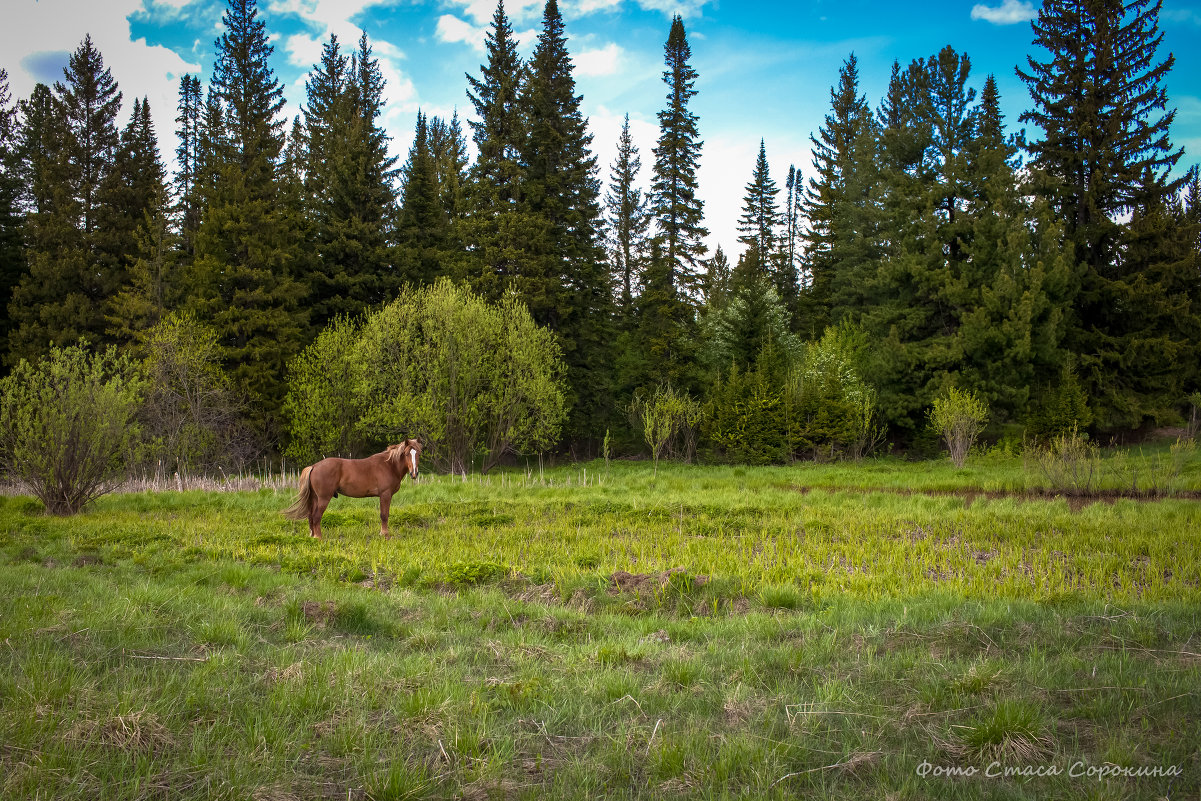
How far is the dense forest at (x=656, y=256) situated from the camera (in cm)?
2872

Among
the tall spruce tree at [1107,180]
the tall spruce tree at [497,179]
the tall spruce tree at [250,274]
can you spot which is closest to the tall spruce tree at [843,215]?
the tall spruce tree at [1107,180]

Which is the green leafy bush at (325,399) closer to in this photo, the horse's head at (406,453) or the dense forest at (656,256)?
the dense forest at (656,256)

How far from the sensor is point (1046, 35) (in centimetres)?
3166

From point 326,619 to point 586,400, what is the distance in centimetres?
3056

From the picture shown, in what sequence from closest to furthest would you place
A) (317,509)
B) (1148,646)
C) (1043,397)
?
(1148,646) → (317,509) → (1043,397)

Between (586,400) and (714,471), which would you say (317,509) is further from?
(586,400)

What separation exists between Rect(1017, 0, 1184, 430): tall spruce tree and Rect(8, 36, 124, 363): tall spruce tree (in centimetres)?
4610

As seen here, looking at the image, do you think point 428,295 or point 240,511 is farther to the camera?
point 428,295

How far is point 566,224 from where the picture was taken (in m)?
35.5

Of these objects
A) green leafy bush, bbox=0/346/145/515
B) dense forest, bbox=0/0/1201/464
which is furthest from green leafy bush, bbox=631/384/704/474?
green leafy bush, bbox=0/346/145/515

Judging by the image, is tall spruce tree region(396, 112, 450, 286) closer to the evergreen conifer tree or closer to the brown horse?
the evergreen conifer tree

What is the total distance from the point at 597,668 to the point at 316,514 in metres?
7.55

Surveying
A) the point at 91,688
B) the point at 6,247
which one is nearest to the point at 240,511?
the point at 91,688

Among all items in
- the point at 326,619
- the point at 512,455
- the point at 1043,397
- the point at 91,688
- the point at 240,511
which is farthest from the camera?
the point at 512,455
